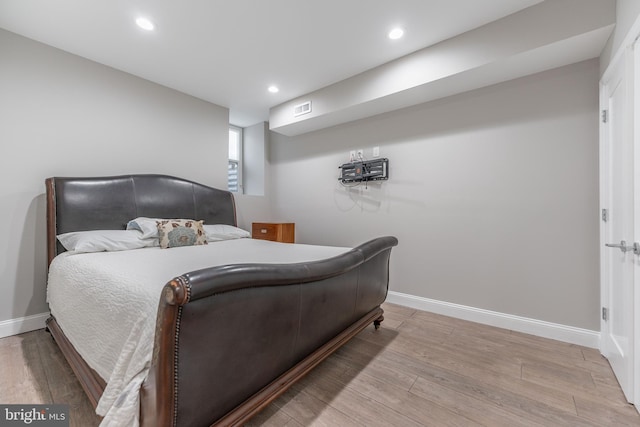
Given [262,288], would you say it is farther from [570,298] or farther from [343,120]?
[343,120]

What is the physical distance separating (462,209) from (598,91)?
52.7 inches

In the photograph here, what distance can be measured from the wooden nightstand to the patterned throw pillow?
106cm

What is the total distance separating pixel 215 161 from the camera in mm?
3840

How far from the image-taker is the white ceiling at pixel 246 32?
2.02 meters

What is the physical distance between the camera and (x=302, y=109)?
11.5 ft

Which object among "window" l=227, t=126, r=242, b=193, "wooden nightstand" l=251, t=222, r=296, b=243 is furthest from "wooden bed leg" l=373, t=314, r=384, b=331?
"window" l=227, t=126, r=242, b=193

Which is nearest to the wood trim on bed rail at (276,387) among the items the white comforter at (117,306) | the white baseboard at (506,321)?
the white comforter at (117,306)

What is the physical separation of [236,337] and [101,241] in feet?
6.03

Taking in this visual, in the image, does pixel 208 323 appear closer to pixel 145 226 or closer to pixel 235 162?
pixel 145 226

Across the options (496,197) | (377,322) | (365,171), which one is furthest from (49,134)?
(496,197)

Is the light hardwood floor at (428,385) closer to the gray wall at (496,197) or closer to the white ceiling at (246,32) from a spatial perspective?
the gray wall at (496,197)

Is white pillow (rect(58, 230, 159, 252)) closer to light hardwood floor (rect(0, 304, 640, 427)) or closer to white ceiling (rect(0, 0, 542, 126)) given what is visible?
light hardwood floor (rect(0, 304, 640, 427))

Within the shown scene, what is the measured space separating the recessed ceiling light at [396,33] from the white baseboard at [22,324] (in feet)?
13.4

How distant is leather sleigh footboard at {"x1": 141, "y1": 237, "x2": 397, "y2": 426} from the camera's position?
882 mm
